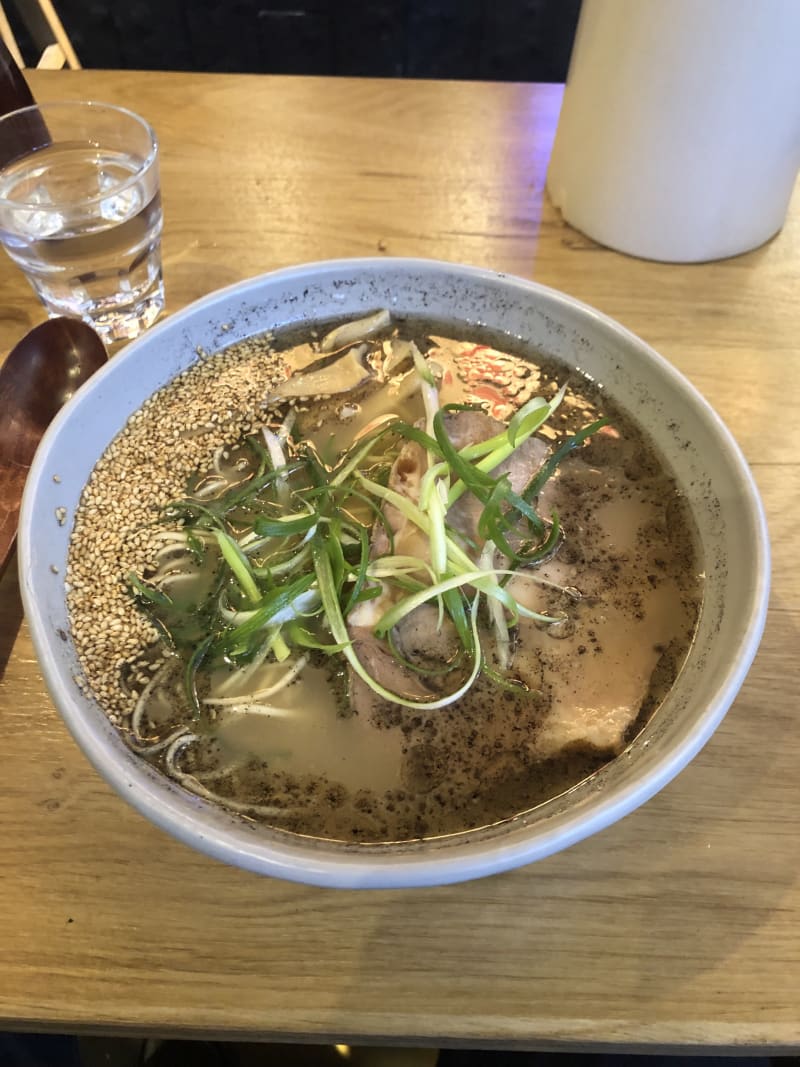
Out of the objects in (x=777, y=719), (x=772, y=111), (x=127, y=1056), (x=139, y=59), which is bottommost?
(x=139, y=59)

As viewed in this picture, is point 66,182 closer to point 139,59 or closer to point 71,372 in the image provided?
point 71,372

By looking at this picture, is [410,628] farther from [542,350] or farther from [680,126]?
[680,126]

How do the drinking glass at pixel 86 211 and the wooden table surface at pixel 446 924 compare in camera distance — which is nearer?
the wooden table surface at pixel 446 924

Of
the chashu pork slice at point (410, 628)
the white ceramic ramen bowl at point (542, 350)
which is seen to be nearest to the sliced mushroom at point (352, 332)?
the white ceramic ramen bowl at point (542, 350)

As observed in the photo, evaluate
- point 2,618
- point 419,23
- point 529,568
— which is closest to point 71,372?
point 2,618

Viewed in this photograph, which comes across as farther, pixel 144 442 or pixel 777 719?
pixel 144 442

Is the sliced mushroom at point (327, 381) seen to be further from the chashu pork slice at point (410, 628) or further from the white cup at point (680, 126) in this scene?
the white cup at point (680, 126)
